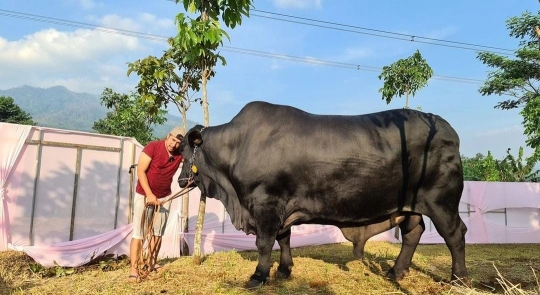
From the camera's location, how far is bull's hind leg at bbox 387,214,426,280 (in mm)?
5664

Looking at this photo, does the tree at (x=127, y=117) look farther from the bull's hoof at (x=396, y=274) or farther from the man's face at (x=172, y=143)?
the bull's hoof at (x=396, y=274)

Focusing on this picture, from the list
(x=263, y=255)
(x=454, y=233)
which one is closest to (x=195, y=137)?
(x=263, y=255)

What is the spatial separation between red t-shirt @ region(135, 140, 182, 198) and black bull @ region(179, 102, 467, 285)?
32.9 inches

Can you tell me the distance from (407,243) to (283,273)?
1.70m

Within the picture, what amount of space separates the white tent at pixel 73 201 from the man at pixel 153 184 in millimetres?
2124

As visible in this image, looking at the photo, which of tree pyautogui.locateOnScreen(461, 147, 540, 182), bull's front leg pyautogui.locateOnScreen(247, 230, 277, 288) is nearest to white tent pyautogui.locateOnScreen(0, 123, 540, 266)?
bull's front leg pyautogui.locateOnScreen(247, 230, 277, 288)

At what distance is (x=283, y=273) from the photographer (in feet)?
18.4

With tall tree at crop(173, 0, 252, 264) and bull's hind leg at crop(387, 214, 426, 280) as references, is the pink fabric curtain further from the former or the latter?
bull's hind leg at crop(387, 214, 426, 280)

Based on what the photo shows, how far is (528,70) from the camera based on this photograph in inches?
640

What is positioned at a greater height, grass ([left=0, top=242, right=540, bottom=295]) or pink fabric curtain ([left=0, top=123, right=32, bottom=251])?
pink fabric curtain ([left=0, top=123, right=32, bottom=251])

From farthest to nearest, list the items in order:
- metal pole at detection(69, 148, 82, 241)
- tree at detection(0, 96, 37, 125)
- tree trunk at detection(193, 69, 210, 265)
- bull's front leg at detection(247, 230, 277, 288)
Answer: tree at detection(0, 96, 37, 125)
metal pole at detection(69, 148, 82, 241)
tree trunk at detection(193, 69, 210, 265)
bull's front leg at detection(247, 230, 277, 288)

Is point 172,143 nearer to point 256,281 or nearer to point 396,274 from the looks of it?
point 256,281

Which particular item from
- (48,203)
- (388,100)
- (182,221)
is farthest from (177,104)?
(388,100)

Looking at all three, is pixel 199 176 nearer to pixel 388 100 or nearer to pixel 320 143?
pixel 320 143
